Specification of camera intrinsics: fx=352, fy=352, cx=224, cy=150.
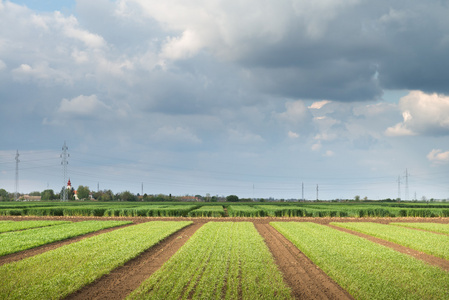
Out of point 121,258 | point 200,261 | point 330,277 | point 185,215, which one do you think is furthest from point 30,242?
point 185,215

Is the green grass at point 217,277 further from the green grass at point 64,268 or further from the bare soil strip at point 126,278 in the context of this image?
the green grass at point 64,268

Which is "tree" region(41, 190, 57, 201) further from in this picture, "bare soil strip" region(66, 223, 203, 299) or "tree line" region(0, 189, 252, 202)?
"bare soil strip" region(66, 223, 203, 299)

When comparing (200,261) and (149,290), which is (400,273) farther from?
Answer: (149,290)

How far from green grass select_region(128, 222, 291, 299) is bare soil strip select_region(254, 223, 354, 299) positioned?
0.49m

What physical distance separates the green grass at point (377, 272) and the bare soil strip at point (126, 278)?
756 cm

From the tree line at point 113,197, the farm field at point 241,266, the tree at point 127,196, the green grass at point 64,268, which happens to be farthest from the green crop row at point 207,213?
the tree at point 127,196

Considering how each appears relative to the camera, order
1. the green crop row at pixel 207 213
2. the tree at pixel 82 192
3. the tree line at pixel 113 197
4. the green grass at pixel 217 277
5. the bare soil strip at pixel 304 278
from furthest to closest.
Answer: the tree at pixel 82 192, the tree line at pixel 113 197, the green crop row at pixel 207 213, the bare soil strip at pixel 304 278, the green grass at pixel 217 277

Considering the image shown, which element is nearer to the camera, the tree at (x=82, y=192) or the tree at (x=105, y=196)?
the tree at (x=105, y=196)

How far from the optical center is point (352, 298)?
1169cm

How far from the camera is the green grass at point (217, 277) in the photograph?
11477 millimetres

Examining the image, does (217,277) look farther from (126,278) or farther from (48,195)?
(48,195)

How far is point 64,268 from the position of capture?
590 inches

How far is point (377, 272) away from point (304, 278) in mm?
2966

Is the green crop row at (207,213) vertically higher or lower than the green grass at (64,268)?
lower
